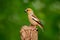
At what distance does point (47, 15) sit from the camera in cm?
573

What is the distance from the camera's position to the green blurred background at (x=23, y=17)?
5.65 metres

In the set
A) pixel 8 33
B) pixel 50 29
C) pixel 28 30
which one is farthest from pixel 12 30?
pixel 28 30

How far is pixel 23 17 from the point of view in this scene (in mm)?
5676

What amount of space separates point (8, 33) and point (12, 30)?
69 mm

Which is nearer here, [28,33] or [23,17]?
[28,33]

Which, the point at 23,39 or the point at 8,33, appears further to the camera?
the point at 8,33

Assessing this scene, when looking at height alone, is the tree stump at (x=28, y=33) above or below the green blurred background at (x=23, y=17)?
below

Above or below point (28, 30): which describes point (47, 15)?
above

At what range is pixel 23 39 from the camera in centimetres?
386

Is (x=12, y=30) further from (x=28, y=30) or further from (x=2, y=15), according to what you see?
(x=28, y=30)

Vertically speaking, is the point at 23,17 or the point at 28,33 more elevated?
the point at 23,17

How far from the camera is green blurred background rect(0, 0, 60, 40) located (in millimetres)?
5648

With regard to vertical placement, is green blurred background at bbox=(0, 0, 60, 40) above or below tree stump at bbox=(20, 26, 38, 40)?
above

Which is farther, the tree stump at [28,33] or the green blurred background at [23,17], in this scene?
the green blurred background at [23,17]
